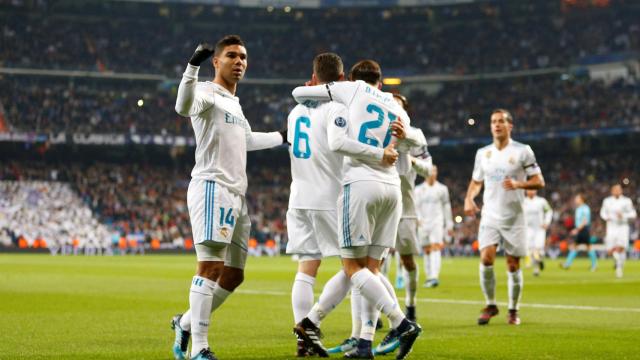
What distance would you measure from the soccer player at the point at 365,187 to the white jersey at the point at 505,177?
4.96 metres

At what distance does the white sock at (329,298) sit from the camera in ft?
28.2

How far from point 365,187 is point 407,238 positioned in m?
4.66

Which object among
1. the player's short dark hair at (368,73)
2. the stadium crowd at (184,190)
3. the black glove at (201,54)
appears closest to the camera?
the black glove at (201,54)

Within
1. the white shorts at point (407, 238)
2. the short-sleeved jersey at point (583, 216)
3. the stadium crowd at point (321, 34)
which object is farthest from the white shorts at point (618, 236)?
the stadium crowd at point (321, 34)

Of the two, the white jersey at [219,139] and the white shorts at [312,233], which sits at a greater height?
the white jersey at [219,139]

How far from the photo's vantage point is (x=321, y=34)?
2724 inches

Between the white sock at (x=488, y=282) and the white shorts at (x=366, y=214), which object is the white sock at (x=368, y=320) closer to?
the white shorts at (x=366, y=214)

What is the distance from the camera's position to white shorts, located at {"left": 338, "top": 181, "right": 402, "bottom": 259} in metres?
8.25

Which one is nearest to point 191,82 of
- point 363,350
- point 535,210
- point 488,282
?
point 363,350

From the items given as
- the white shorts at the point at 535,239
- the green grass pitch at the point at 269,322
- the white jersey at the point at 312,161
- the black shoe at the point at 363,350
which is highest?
the white jersey at the point at 312,161

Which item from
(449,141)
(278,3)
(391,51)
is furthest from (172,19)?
(449,141)

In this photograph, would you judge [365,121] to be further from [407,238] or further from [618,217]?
[618,217]

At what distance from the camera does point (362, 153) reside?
26.9 ft

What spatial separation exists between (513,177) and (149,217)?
45.5 m
